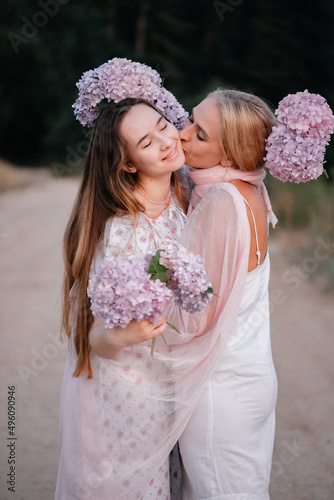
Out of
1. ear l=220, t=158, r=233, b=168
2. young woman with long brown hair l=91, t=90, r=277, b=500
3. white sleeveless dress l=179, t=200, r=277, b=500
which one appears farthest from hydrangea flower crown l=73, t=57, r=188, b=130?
white sleeveless dress l=179, t=200, r=277, b=500

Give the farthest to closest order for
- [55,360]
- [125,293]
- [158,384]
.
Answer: [55,360] → [158,384] → [125,293]

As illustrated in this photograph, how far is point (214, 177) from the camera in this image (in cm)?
283

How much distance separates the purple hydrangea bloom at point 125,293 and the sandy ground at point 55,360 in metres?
1.68

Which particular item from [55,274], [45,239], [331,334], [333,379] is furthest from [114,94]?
[45,239]

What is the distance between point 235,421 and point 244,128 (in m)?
1.16

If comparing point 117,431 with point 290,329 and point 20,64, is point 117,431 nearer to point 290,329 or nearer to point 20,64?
point 290,329

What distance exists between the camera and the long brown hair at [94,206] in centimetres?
281

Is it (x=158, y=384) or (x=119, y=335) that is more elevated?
(x=119, y=335)

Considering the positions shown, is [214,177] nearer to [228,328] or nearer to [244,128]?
[244,128]

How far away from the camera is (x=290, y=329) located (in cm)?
708

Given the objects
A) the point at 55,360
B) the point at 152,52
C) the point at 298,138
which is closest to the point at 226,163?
the point at 298,138

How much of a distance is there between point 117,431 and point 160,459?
20 centimetres

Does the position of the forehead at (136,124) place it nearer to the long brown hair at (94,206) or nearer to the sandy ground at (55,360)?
the long brown hair at (94,206)

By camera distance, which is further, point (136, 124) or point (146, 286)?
point (136, 124)
